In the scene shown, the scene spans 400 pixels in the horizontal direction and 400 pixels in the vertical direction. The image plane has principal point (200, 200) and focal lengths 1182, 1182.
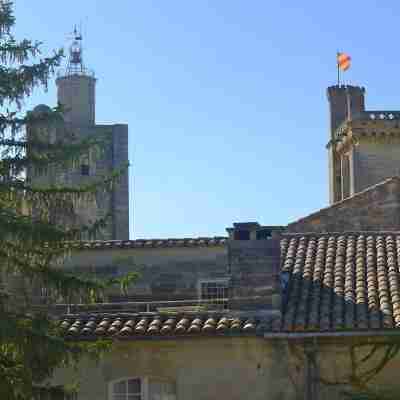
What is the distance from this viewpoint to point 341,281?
23.8 meters

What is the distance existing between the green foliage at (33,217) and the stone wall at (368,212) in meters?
16.1

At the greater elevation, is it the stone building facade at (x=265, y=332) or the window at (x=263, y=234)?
the window at (x=263, y=234)

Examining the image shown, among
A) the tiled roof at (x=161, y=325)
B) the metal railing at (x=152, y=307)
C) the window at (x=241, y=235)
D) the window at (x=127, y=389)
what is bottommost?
the window at (x=127, y=389)

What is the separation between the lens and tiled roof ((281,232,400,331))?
21.8 metres

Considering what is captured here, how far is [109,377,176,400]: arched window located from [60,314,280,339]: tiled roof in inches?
42.2

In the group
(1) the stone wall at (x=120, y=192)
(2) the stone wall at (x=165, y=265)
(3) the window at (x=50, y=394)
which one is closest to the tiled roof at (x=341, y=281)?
(3) the window at (x=50, y=394)

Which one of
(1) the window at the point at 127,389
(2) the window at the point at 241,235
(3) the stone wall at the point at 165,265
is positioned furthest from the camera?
(3) the stone wall at the point at 165,265

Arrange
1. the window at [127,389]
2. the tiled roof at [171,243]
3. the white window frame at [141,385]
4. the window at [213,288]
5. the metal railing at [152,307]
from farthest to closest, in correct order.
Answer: the tiled roof at [171,243], the window at [213,288], the metal railing at [152,307], the window at [127,389], the white window frame at [141,385]

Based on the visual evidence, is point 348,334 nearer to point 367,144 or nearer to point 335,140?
point 367,144

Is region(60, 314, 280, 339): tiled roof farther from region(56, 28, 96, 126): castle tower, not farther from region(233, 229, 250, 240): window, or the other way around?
region(56, 28, 96, 126): castle tower

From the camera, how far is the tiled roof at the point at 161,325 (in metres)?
22.0

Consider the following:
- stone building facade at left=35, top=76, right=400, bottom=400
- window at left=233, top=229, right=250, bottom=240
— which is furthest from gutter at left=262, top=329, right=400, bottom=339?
window at left=233, top=229, right=250, bottom=240

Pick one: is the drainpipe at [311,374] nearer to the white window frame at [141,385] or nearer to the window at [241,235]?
the white window frame at [141,385]

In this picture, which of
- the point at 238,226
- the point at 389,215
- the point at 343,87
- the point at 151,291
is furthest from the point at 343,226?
the point at 343,87
